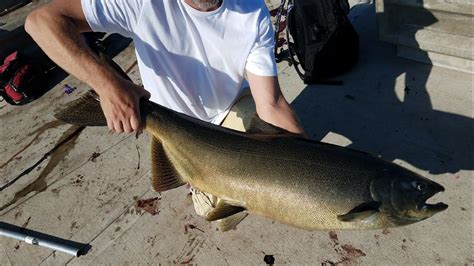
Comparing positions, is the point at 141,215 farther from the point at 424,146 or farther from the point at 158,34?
the point at 424,146

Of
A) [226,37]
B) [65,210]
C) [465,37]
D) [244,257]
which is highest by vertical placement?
[226,37]

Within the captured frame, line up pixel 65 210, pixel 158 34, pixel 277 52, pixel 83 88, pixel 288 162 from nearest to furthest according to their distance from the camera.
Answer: pixel 288 162, pixel 158 34, pixel 65 210, pixel 277 52, pixel 83 88

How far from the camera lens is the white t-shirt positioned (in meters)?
2.50

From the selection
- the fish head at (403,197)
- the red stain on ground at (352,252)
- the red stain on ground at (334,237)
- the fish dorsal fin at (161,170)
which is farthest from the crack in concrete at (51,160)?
the fish head at (403,197)

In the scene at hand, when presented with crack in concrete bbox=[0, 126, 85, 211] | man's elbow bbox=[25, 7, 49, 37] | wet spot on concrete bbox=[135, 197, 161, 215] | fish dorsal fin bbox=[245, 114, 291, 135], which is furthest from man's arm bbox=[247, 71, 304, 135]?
crack in concrete bbox=[0, 126, 85, 211]

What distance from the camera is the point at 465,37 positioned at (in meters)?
3.44

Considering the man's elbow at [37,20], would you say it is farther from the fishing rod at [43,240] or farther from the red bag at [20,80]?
the red bag at [20,80]

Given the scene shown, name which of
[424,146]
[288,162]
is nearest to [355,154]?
[288,162]

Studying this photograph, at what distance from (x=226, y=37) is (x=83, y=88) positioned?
8.80 feet

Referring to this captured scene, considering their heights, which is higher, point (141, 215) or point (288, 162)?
point (288, 162)

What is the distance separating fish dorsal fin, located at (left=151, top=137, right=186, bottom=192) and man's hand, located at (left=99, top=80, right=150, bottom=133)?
6.1 inches

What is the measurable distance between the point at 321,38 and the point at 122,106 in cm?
223

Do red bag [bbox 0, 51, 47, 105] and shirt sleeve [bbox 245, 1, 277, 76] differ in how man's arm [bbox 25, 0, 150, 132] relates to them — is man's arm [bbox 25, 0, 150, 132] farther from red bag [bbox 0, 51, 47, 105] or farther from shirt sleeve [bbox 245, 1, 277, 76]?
red bag [bbox 0, 51, 47, 105]

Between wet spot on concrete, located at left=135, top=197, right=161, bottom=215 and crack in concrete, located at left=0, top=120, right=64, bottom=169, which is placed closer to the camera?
wet spot on concrete, located at left=135, top=197, right=161, bottom=215
